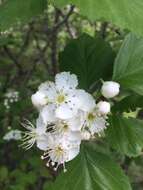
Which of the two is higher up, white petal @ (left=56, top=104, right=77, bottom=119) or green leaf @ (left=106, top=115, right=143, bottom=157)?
white petal @ (left=56, top=104, right=77, bottom=119)

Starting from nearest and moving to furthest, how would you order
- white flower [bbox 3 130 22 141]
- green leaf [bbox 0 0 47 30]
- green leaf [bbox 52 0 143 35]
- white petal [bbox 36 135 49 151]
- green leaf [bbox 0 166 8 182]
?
green leaf [bbox 52 0 143 35], green leaf [bbox 0 0 47 30], white petal [bbox 36 135 49 151], white flower [bbox 3 130 22 141], green leaf [bbox 0 166 8 182]

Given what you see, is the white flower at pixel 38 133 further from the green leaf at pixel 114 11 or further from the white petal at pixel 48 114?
the green leaf at pixel 114 11

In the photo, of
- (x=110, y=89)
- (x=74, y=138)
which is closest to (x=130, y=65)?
(x=110, y=89)

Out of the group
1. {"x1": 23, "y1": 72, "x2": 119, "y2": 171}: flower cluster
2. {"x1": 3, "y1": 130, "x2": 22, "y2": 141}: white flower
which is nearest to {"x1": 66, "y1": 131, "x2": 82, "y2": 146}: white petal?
{"x1": 23, "y1": 72, "x2": 119, "y2": 171}: flower cluster

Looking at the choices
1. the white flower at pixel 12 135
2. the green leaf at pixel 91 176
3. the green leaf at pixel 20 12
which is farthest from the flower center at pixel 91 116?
the white flower at pixel 12 135

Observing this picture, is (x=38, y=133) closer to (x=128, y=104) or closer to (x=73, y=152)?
(x=73, y=152)

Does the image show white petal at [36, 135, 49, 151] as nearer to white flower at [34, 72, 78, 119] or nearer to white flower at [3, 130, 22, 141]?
white flower at [34, 72, 78, 119]

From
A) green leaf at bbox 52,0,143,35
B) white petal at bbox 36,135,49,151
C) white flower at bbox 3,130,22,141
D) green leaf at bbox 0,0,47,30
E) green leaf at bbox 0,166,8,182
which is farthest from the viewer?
green leaf at bbox 0,166,8,182
